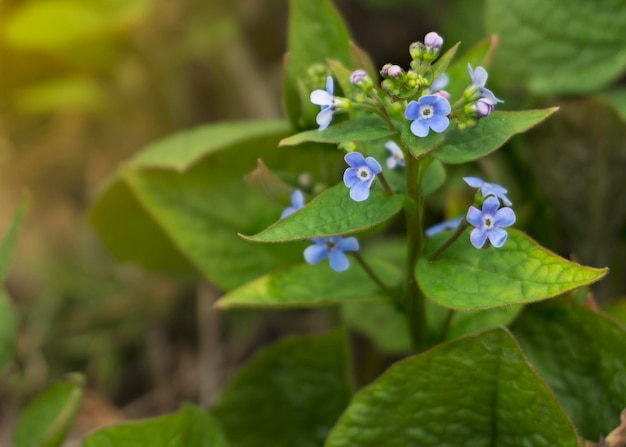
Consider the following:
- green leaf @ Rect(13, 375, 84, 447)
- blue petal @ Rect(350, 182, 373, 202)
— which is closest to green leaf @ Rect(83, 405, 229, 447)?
green leaf @ Rect(13, 375, 84, 447)

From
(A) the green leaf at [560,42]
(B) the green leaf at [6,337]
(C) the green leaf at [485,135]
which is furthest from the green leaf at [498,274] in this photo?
(B) the green leaf at [6,337]

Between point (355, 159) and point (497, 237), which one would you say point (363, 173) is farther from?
point (497, 237)

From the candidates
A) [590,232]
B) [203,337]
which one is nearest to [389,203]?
[590,232]

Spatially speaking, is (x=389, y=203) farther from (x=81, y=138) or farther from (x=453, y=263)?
(x=81, y=138)

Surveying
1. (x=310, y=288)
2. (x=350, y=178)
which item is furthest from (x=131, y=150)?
(x=350, y=178)

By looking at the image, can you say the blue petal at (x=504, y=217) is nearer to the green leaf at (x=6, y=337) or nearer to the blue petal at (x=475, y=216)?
the blue petal at (x=475, y=216)

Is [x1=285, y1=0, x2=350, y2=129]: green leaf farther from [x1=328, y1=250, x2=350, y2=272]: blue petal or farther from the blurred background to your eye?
the blurred background

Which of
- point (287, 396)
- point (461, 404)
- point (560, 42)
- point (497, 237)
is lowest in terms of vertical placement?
point (287, 396)
